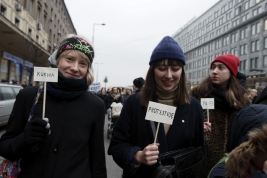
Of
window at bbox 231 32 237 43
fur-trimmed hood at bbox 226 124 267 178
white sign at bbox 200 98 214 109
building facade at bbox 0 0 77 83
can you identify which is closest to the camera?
fur-trimmed hood at bbox 226 124 267 178

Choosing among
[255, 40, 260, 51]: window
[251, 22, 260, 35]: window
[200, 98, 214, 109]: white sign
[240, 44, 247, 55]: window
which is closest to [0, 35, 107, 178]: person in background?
[200, 98, 214, 109]: white sign

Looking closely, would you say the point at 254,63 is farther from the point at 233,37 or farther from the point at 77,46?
the point at 77,46

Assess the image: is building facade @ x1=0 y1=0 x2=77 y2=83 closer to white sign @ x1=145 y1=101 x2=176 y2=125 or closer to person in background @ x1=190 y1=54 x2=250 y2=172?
person in background @ x1=190 y1=54 x2=250 y2=172

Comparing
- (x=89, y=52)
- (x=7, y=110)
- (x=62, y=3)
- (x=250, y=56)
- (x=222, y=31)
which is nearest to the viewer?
(x=89, y=52)

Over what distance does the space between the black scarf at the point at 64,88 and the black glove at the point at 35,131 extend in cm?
29

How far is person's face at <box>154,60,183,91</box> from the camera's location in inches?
75.5

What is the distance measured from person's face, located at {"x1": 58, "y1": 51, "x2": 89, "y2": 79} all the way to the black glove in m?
0.46

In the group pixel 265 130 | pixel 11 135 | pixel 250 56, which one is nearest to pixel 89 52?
pixel 11 135

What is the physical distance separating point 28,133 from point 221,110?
205 centimetres

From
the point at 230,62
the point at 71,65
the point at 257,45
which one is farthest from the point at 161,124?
the point at 257,45

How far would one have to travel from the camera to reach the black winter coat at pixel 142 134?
1.81 m

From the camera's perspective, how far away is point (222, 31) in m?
70.6

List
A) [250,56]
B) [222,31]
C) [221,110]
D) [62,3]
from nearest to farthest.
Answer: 1. [221,110]
2. [62,3]
3. [250,56]
4. [222,31]

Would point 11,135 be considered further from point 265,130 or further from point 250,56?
point 250,56
